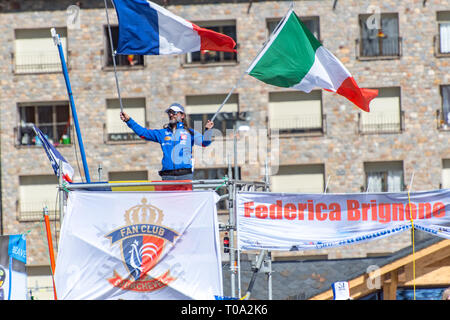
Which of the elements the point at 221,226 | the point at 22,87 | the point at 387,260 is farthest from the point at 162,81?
the point at 221,226

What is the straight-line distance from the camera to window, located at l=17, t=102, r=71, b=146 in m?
34.2

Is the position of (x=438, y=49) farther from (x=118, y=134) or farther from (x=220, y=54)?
(x=118, y=134)

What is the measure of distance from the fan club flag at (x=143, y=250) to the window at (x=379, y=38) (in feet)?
77.8

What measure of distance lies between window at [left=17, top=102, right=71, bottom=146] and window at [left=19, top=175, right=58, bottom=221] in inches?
62.2

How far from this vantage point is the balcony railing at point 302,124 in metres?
33.2

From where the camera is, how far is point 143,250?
10992 millimetres

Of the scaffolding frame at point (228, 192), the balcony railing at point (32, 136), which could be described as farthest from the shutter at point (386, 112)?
the scaffolding frame at point (228, 192)

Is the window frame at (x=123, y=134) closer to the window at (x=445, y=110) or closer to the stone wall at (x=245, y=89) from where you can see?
the stone wall at (x=245, y=89)

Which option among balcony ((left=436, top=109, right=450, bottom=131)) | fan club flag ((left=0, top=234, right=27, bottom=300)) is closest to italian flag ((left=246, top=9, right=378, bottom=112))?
fan club flag ((left=0, top=234, right=27, bottom=300))

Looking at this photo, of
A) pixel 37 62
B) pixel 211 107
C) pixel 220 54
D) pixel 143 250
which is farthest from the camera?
pixel 37 62

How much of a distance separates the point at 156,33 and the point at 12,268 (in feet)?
15.8

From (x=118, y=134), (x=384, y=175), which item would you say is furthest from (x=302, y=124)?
(x=118, y=134)

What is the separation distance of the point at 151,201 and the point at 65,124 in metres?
24.1

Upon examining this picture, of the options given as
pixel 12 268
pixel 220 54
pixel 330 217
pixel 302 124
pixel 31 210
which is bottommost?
pixel 31 210
